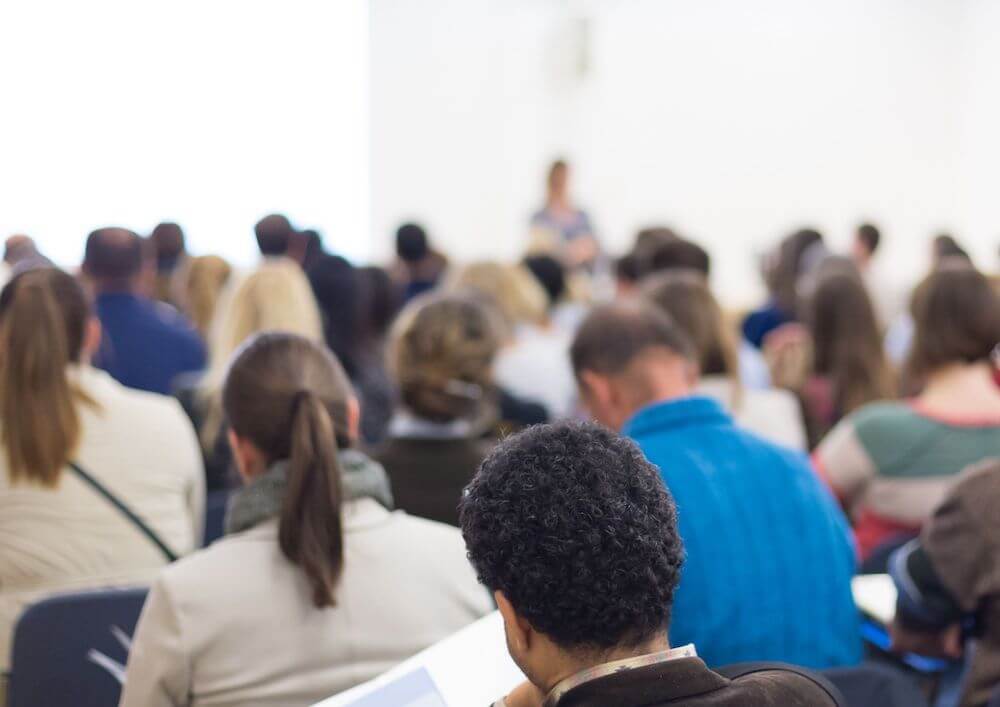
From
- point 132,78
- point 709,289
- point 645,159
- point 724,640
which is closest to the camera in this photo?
point 724,640

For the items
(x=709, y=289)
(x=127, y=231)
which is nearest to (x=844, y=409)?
(x=709, y=289)

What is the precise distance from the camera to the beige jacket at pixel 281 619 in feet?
5.48

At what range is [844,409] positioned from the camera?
11.7 ft

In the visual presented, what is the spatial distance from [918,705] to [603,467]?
78cm

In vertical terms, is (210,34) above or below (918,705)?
above

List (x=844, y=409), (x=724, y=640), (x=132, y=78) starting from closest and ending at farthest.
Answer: (x=724, y=640) < (x=844, y=409) < (x=132, y=78)

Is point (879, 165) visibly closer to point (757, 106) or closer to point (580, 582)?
point (757, 106)

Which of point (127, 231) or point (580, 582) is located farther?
point (127, 231)

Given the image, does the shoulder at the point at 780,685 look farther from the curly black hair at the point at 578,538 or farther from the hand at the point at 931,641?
the hand at the point at 931,641

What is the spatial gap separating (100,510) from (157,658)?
749 mm

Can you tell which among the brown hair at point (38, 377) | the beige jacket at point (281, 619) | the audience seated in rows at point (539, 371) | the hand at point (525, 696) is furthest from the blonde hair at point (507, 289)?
the hand at point (525, 696)

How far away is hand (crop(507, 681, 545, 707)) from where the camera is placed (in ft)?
3.71

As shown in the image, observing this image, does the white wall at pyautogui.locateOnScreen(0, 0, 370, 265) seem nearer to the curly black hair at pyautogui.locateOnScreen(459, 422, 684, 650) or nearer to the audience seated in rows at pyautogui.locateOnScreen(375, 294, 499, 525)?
the audience seated in rows at pyautogui.locateOnScreen(375, 294, 499, 525)

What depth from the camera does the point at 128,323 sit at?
381 cm
